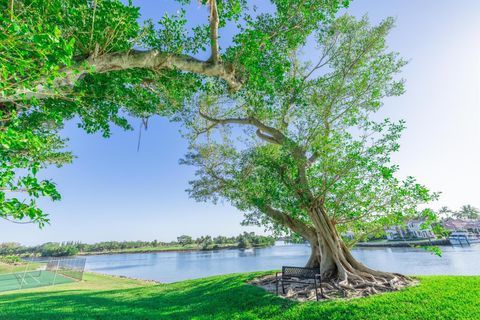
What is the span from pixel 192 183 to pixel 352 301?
9.64 m

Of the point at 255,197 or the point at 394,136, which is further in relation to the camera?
the point at 255,197

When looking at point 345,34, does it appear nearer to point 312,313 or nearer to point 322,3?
point 322,3

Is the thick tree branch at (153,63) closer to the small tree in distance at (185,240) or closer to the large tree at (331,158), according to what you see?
the large tree at (331,158)

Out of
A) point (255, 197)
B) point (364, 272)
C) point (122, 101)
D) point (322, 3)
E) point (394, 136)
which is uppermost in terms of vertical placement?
point (322, 3)

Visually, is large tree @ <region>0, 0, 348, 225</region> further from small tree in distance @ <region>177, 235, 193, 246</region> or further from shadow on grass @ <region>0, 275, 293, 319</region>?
small tree in distance @ <region>177, 235, 193, 246</region>

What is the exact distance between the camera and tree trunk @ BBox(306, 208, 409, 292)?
729cm

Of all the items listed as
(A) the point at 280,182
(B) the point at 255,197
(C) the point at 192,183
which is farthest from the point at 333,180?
(C) the point at 192,183

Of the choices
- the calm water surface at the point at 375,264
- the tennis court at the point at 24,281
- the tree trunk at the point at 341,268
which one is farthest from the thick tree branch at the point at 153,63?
the calm water surface at the point at 375,264

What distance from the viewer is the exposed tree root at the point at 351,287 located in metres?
6.66

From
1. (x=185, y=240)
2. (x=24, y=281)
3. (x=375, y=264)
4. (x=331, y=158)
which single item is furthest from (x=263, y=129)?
(x=185, y=240)

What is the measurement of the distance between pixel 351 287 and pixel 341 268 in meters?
0.94

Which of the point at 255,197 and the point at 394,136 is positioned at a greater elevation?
the point at 394,136

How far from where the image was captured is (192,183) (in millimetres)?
13562

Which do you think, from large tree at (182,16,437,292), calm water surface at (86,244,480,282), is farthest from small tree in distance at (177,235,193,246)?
large tree at (182,16,437,292)
